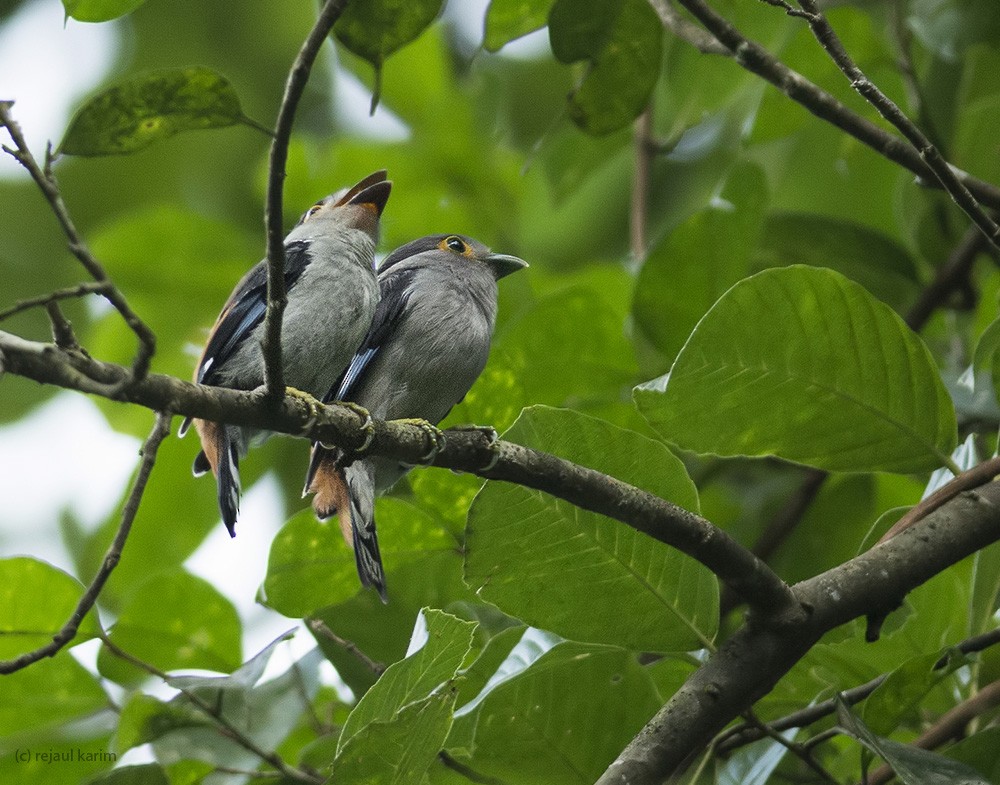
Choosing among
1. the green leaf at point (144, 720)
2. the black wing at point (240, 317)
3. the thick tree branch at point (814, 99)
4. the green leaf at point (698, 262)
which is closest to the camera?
the thick tree branch at point (814, 99)

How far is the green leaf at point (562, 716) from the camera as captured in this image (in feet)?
7.96

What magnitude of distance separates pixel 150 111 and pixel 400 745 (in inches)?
51.4

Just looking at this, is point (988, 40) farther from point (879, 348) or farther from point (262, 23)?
point (262, 23)

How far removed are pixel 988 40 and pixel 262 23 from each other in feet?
11.5

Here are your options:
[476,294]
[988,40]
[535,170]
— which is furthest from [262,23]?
[988,40]

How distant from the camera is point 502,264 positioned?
3643mm

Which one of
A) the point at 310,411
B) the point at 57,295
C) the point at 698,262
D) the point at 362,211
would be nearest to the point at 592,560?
the point at 310,411

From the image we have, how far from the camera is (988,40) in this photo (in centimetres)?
358

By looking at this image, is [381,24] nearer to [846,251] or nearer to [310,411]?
[310,411]

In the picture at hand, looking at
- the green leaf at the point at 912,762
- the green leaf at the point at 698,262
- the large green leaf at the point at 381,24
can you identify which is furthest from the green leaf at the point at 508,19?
the green leaf at the point at 912,762

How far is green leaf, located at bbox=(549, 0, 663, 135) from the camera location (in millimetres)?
2906

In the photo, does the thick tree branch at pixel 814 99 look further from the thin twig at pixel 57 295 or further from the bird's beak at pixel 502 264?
the thin twig at pixel 57 295

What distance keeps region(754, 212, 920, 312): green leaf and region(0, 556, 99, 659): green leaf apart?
243cm

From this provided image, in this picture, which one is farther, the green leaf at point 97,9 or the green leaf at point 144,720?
the green leaf at point 144,720
